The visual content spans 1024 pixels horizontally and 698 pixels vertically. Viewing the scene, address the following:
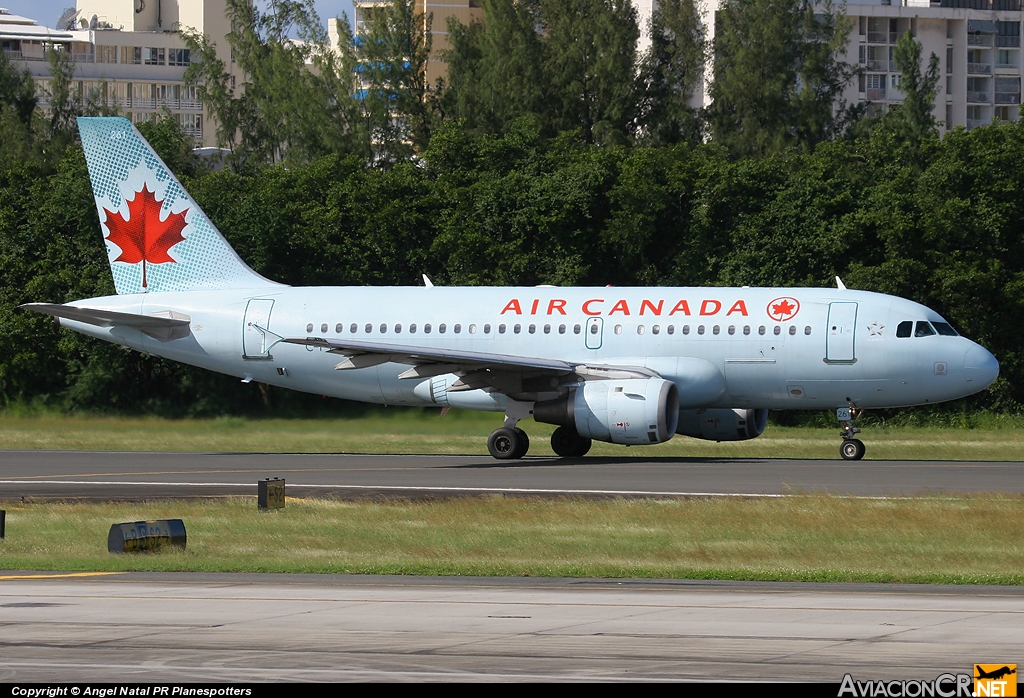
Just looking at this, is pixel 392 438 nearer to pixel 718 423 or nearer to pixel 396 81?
pixel 718 423

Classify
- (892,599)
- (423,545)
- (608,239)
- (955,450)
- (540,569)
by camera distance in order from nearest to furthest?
(892,599) < (540,569) < (423,545) < (955,450) < (608,239)

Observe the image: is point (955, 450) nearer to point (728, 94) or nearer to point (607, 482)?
point (607, 482)

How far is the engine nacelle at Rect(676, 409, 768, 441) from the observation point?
34875 millimetres

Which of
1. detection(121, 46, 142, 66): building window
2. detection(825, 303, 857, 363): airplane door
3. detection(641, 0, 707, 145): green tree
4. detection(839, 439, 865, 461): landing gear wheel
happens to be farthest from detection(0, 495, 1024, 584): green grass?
detection(121, 46, 142, 66): building window

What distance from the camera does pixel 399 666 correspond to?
401 inches

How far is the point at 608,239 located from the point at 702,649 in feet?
149

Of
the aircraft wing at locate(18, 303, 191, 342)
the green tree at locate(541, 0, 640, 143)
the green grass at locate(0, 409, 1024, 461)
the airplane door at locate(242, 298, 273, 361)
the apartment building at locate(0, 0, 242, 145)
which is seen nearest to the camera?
the aircraft wing at locate(18, 303, 191, 342)

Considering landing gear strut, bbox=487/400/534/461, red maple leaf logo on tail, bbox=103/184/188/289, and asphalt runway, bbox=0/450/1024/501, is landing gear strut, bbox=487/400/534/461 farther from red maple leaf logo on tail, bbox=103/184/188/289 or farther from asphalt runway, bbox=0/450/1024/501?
red maple leaf logo on tail, bbox=103/184/188/289

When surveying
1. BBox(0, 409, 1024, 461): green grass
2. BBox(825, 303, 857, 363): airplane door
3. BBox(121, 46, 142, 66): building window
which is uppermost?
BBox(121, 46, 142, 66): building window

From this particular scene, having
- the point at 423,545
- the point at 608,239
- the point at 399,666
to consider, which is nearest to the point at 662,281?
the point at 608,239

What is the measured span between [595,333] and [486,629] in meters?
22.9

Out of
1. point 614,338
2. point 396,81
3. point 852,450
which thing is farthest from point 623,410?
point 396,81

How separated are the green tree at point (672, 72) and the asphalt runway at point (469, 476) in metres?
42.9

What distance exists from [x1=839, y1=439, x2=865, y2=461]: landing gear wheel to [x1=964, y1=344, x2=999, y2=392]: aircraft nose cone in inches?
113
